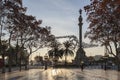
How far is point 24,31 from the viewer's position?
65688mm

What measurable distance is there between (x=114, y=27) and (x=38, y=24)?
30.2 m

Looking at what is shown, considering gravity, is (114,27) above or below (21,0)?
below

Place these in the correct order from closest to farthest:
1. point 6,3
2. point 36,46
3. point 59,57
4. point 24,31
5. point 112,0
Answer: point 112,0 → point 6,3 → point 24,31 → point 36,46 → point 59,57

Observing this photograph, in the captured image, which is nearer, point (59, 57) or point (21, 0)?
point (21, 0)

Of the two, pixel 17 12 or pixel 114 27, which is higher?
pixel 17 12

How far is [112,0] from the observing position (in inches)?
1127

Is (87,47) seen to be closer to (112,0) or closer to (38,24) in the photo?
(38,24)

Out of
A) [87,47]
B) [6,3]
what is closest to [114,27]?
[6,3]

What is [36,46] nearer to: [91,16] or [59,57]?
[91,16]

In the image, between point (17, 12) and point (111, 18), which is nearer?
point (111, 18)

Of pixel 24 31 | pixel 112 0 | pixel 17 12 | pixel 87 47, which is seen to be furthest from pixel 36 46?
pixel 87 47

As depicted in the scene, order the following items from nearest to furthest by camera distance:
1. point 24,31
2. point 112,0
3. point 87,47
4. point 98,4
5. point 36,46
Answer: point 112,0
point 98,4
point 24,31
point 36,46
point 87,47

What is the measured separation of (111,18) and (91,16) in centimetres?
349

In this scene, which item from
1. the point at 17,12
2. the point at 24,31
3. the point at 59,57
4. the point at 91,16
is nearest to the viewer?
the point at 91,16
